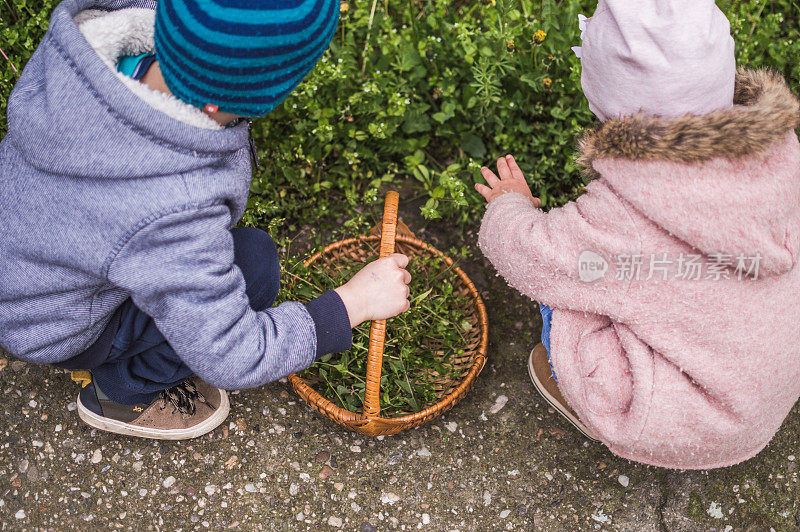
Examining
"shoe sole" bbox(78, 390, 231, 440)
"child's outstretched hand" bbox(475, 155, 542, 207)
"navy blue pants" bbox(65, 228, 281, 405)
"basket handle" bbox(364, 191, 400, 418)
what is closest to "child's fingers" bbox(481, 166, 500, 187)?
"child's outstretched hand" bbox(475, 155, 542, 207)

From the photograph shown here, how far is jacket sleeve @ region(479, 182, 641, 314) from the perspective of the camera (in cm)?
148

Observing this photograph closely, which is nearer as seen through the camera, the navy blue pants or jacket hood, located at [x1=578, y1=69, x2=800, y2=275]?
jacket hood, located at [x1=578, y1=69, x2=800, y2=275]

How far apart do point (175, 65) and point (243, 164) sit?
1.21 feet

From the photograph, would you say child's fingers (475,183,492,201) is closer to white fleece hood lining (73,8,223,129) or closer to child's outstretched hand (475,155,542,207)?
child's outstretched hand (475,155,542,207)

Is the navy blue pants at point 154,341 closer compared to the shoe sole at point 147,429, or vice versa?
the navy blue pants at point 154,341

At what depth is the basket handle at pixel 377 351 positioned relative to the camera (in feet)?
5.57

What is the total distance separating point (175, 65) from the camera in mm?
1132

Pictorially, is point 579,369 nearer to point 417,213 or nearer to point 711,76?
point 711,76

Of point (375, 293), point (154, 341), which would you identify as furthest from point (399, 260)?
point (154, 341)

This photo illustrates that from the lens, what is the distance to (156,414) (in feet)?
6.31

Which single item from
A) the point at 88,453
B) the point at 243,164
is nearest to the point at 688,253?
the point at 243,164

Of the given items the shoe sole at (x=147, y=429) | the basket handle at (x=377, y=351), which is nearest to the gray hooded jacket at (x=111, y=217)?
the basket handle at (x=377, y=351)

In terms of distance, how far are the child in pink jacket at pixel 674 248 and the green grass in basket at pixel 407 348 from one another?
1.34 ft
